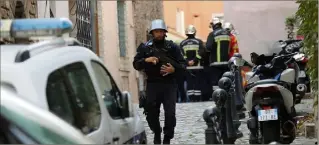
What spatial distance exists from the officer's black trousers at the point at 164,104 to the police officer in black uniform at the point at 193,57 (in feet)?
26.9

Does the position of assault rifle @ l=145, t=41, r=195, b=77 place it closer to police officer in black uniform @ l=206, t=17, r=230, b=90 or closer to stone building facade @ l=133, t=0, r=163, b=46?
police officer in black uniform @ l=206, t=17, r=230, b=90

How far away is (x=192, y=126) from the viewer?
39.7ft

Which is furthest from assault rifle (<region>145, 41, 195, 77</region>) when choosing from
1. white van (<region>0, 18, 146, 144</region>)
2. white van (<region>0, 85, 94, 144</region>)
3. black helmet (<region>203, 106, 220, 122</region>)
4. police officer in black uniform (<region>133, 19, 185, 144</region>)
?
white van (<region>0, 85, 94, 144</region>)

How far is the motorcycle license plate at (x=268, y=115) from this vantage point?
8286mm

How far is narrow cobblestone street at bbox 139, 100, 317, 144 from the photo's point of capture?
9.98 m

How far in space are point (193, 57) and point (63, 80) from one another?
12806mm

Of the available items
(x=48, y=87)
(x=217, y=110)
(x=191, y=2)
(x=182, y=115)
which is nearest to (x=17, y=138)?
(x=48, y=87)

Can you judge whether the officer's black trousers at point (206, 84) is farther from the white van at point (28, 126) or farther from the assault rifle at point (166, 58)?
the white van at point (28, 126)

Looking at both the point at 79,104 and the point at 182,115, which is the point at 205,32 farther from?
the point at 79,104

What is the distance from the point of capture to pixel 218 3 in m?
44.2

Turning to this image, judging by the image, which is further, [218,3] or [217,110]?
[218,3]

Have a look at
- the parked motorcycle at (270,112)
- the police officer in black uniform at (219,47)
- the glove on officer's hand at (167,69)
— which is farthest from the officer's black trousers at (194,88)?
the parked motorcycle at (270,112)

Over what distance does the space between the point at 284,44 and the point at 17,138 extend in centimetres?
1130

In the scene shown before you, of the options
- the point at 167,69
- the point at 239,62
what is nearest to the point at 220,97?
the point at 167,69
